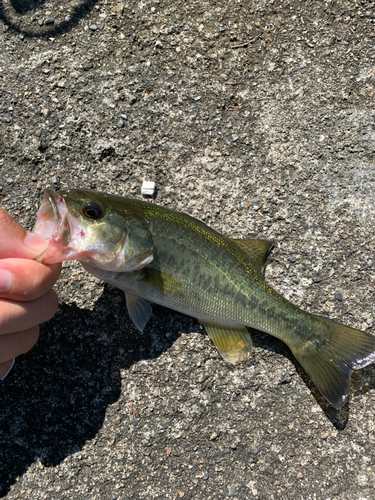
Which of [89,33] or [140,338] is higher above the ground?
[89,33]

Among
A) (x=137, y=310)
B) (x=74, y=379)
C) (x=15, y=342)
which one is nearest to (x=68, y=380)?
(x=74, y=379)

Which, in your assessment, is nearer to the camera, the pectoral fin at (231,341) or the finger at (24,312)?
the finger at (24,312)

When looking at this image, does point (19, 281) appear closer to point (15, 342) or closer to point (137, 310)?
point (15, 342)

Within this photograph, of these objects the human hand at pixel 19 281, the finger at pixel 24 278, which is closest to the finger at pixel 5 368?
the human hand at pixel 19 281

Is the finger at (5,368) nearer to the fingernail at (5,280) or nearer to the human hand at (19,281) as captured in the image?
the human hand at (19,281)

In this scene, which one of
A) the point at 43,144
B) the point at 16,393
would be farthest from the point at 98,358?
the point at 43,144

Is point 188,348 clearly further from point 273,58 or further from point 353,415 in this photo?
point 273,58

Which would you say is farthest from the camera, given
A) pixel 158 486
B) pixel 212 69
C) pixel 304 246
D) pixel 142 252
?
pixel 212 69
